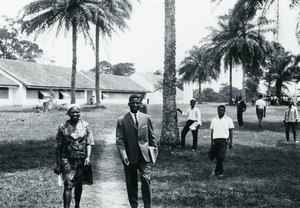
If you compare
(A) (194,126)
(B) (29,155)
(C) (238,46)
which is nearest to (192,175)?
(A) (194,126)

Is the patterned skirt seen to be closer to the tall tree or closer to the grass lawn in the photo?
the grass lawn

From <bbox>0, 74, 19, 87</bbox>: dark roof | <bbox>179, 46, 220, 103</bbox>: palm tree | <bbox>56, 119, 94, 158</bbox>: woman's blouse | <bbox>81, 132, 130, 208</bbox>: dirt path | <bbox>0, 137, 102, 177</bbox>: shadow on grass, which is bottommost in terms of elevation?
<bbox>81, 132, 130, 208</bbox>: dirt path

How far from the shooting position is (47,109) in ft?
96.9

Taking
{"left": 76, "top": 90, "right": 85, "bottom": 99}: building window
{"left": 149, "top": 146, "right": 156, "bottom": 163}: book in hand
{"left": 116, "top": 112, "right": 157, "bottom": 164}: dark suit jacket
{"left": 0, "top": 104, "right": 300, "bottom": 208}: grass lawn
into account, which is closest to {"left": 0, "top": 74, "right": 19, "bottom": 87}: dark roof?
{"left": 76, "top": 90, "right": 85, "bottom": 99}: building window

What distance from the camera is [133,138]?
6.23 m

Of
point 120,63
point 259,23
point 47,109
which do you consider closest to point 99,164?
point 259,23

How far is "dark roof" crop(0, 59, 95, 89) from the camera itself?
138 feet

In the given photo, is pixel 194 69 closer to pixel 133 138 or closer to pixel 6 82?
pixel 6 82

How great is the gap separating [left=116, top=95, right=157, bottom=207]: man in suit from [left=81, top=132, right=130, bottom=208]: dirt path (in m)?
0.88

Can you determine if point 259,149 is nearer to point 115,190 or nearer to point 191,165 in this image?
point 191,165

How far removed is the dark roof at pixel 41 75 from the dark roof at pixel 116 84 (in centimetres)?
254

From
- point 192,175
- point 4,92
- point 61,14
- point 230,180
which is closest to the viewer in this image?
point 230,180

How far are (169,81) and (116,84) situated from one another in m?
43.8

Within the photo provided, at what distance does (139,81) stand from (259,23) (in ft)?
192
